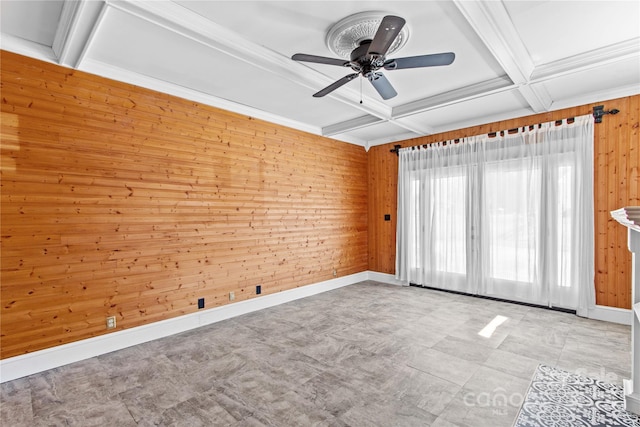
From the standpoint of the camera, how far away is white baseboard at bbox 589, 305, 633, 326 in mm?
3822

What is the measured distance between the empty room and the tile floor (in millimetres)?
24

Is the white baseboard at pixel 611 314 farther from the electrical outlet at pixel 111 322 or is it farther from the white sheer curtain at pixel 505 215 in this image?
the electrical outlet at pixel 111 322

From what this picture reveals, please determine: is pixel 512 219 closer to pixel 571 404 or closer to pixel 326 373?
pixel 571 404

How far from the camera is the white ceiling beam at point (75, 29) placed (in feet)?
7.32

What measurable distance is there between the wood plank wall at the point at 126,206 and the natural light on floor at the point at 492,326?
2882 mm

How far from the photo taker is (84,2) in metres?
2.16

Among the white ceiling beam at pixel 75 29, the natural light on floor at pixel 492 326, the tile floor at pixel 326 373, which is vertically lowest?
the tile floor at pixel 326 373

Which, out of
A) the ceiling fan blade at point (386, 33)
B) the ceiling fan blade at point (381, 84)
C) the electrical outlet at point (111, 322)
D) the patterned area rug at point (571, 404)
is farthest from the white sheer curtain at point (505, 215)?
the electrical outlet at point (111, 322)

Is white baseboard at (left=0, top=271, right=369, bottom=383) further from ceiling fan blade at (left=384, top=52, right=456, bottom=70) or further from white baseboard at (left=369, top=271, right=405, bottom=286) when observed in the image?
ceiling fan blade at (left=384, top=52, right=456, bottom=70)

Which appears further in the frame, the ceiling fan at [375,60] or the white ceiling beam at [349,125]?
the white ceiling beam at [349,125]

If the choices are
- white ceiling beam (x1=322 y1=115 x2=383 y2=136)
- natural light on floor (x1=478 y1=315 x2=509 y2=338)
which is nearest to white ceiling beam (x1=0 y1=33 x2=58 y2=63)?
white ceiling beam (x1=322 y1=115 x2=383 y2=136)

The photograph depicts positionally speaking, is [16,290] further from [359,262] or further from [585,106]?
[585,106]

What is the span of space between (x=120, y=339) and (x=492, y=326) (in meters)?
4.35

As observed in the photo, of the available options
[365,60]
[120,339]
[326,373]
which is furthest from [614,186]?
[120,339]
